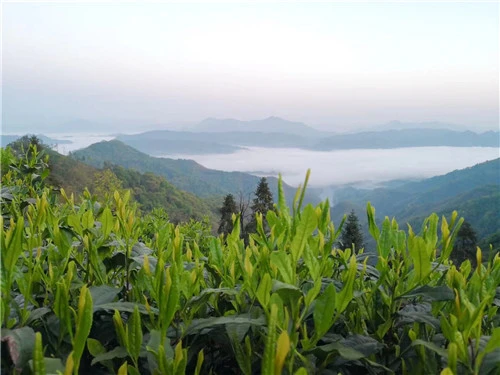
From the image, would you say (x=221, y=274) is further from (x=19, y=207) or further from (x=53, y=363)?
(x=19, y=207)

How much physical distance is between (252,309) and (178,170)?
5413 inches

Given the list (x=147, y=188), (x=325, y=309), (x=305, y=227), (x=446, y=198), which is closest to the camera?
(x=325, y=309)

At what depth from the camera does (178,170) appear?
13650 centimetres

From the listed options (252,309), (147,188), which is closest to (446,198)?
(147,188)

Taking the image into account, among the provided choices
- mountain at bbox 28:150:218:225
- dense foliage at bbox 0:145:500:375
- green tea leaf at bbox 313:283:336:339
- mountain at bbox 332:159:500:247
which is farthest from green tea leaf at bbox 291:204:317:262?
mountain at bbox 332:159:500:247

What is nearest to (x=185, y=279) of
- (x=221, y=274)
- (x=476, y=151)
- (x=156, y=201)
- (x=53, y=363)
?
(x=221, y=274)

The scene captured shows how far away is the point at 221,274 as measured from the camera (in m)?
1.18

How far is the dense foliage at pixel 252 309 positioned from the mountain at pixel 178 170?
12117 cm

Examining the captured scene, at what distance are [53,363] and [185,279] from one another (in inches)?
13.7

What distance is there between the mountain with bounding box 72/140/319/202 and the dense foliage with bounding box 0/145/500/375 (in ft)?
398

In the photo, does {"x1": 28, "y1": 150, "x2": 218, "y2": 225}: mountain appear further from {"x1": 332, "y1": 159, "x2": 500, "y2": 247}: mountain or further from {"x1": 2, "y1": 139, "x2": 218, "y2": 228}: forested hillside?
{"x1": 332, "y1": 159, "x2": 500, "y2": 247}: mountain

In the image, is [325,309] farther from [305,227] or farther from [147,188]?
[147,188]

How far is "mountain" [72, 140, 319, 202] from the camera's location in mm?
126562

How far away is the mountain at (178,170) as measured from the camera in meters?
127
